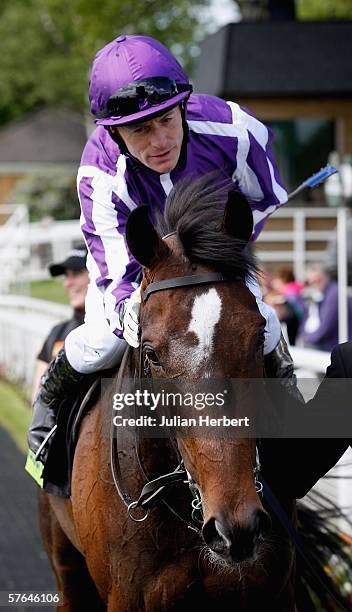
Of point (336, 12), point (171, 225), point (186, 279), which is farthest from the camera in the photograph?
point (336, 12)

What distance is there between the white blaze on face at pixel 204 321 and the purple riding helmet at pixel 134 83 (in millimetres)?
820

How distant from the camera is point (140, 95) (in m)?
3.63

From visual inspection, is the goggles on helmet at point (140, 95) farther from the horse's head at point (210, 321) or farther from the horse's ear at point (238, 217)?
the horse's ear at point (238, 217)

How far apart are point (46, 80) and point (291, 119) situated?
28873 mm

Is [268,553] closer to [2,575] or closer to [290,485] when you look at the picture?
[290,485]

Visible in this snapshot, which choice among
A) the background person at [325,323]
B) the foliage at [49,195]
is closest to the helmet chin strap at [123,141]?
the background person at [325,323]

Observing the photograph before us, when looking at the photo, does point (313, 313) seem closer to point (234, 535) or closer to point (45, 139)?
point (234, 535)

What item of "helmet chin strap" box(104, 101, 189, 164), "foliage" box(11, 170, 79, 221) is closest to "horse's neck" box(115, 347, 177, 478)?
"helmet chin strap" box(104, 101, 189, 164)

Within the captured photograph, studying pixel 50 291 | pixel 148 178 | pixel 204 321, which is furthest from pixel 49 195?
pixel 204 321

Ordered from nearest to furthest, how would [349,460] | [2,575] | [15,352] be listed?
[349,460] → [2,575] → [15,352]

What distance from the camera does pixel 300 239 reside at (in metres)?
17.4

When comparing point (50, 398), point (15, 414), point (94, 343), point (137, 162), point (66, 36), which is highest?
point (137, 162)

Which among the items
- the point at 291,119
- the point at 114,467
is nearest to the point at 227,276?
the point at 114,467

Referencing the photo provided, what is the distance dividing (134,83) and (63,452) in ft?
5.00
